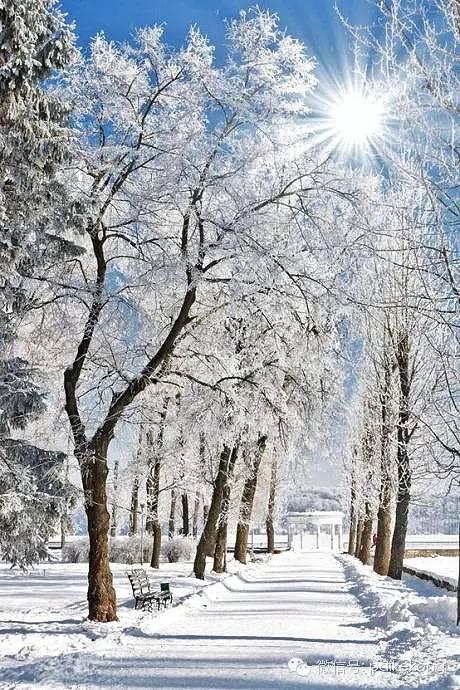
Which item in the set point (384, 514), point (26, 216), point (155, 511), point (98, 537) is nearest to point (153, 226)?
point (26, 216)

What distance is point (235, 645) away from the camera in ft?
30.8

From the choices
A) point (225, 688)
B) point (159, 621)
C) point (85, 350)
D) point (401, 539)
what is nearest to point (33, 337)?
point (85, 350)

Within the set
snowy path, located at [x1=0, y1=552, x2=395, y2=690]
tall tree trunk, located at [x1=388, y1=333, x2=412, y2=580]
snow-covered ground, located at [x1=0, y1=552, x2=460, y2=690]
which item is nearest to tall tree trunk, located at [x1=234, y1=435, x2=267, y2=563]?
tall tree trunk, located at [x1=388, y1=333, x2=412, y2=580]

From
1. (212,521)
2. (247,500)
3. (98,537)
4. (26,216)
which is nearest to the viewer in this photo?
(26,216)

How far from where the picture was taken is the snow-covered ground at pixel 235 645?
7.42 meters

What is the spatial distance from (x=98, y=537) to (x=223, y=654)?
393 centimetres

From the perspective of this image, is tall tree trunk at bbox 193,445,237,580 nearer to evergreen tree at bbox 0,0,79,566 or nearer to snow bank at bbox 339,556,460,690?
snow bank at bbox 339,556,460,690

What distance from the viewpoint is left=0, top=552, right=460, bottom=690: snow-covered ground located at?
24.3 feet

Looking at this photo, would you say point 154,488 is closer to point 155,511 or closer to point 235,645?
point 155,511

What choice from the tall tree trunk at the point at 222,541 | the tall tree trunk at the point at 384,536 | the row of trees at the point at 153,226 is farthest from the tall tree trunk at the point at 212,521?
the row of trees at the point at 153,226

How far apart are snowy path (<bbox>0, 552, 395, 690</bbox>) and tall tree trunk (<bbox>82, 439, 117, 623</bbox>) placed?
0.64 meters

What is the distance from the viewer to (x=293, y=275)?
38.2 ft

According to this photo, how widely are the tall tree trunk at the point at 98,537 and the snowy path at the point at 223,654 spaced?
0.64 meters

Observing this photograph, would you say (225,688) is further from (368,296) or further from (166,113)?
(166,113)
